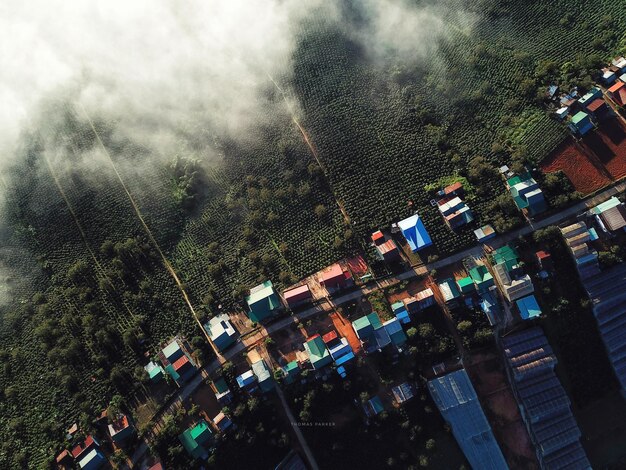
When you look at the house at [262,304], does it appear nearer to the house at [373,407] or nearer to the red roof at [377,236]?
the red roof at [377,236]

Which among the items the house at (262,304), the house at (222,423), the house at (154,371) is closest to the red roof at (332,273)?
the house at (262,304)

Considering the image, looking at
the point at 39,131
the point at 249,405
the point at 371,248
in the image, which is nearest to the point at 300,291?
the point at 371,248

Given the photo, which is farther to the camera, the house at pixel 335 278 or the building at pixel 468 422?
the house at pixel 335 278

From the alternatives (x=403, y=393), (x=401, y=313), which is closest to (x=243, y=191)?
(x=401, y=313)

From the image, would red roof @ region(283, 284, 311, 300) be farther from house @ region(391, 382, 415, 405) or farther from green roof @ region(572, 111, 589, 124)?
green roof @ region(572, 111, 589, 124)

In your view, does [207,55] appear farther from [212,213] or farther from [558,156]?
[558,156]
